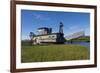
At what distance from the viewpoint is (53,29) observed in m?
1.83

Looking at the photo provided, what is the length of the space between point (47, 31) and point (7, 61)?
0.46 m

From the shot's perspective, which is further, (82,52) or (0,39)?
(82,52)

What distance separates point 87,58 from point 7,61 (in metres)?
0.80

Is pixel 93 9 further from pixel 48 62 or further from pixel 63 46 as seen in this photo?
pixel 48 62

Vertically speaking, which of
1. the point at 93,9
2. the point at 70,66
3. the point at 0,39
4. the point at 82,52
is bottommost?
the point at 70,66

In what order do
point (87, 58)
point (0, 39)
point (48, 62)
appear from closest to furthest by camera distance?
point (0, 39)
point (48, 62)
point (87, 58)

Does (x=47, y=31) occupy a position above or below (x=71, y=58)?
above

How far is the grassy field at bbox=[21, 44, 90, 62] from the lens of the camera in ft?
5.78

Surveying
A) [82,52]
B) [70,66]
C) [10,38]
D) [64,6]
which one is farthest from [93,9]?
[10,38]

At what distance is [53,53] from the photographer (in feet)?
6.02

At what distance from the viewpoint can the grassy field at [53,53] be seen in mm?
1763

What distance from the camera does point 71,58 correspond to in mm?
1884

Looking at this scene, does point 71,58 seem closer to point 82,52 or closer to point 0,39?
point 82,52

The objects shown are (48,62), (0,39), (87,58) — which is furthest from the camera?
(87,58)
